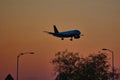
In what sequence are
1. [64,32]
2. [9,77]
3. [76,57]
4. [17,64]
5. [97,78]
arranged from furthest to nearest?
[76,57] < [97,78] < [64,32] < [17,64] < [9,77]

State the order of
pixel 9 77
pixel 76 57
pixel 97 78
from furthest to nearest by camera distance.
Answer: pixel 76 57
pixel 97 78
pixel 9 77

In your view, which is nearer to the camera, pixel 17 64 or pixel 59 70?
pixel 17 64

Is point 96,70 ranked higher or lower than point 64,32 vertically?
lower

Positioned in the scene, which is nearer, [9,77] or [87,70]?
[9,77]

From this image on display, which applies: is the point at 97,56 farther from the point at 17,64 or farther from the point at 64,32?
the point at 17,64

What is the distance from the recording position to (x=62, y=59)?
12975cm

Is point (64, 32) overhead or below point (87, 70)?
overhead

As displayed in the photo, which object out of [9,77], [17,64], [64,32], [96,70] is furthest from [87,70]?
[9,77]

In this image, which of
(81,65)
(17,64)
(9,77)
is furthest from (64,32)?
(9,77)

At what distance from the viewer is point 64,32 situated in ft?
348

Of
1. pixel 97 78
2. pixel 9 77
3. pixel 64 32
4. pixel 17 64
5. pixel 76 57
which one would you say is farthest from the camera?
pixel 76 57

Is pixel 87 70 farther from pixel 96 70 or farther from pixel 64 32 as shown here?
pixel 64 32

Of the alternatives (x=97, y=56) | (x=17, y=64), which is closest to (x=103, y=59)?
(x=97, y=56)

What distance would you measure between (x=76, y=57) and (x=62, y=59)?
10.8 ft
